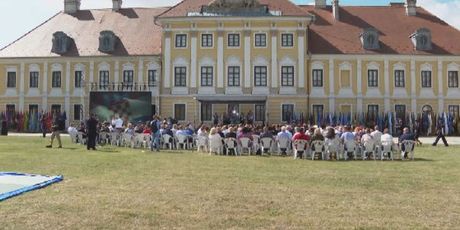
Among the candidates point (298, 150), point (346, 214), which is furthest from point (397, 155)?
point (346, 214)

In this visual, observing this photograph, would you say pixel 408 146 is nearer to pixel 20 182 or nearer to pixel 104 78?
pixel 20 182

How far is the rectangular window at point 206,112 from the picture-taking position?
1587 inches

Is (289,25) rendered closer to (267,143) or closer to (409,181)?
(267,143)

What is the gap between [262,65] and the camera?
40406 millimetres

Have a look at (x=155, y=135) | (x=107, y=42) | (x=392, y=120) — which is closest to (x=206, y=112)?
(x=107, y=42)

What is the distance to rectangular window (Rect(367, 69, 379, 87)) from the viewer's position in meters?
41.1

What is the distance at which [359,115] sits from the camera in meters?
40.0

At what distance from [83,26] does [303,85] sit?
19.2m

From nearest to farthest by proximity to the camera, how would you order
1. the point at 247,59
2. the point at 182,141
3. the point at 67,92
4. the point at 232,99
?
the point at 182,141, the point at 232,99, the point at 247,59, the point at 67,92

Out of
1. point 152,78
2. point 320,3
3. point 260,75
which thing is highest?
point 320,3

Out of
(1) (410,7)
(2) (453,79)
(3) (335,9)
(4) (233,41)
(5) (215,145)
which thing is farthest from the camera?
(1) (410,7)

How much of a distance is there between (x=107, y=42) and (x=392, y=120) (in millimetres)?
22083

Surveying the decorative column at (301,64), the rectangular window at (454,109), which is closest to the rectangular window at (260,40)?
the decorative column at (301,64)

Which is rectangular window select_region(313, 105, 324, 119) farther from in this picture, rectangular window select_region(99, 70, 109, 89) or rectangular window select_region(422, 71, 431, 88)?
rectangular window select_region(99, 70, 109, 89)
